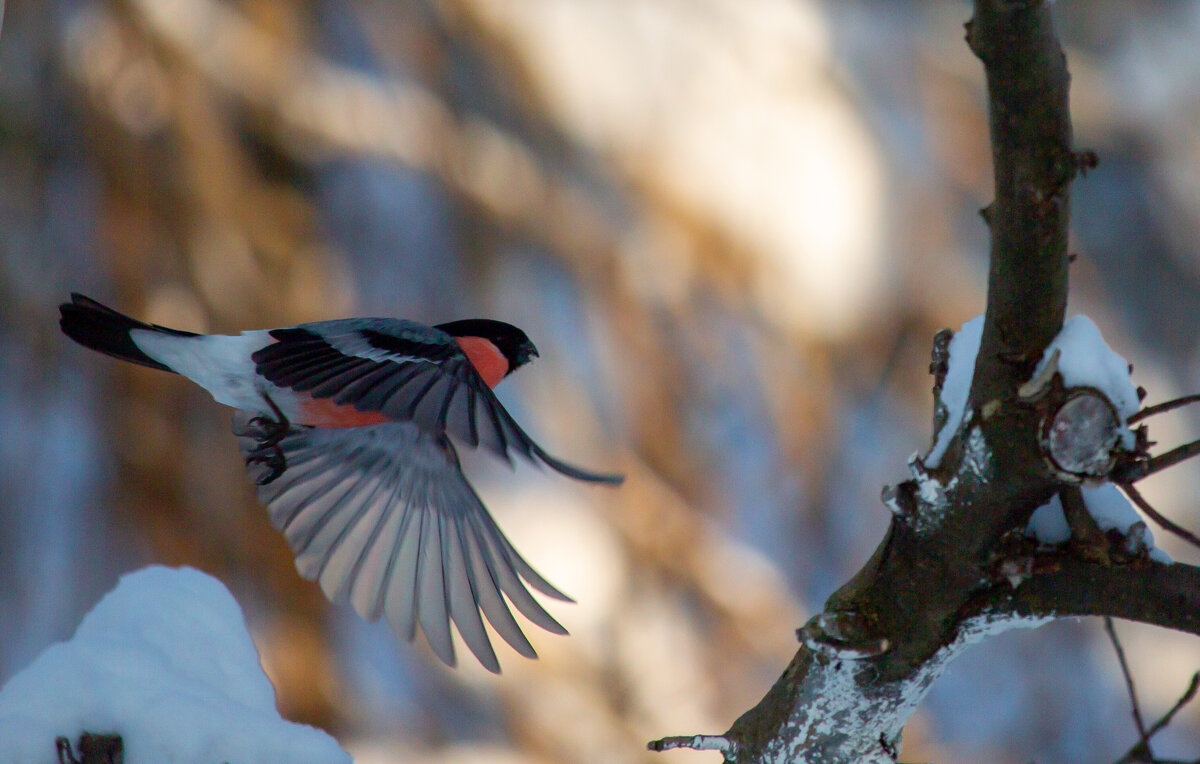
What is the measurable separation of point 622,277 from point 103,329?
2.18 m

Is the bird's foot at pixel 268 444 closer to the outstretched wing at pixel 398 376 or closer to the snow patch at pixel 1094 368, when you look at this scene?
the outstretched wing at pixel 398 376

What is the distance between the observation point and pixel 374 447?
142 cm

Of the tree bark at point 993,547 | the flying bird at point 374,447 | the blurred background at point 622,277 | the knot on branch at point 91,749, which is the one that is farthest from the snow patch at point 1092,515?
the blurred background at point 622,277

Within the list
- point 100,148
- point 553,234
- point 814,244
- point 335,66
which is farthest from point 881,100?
point 100,148

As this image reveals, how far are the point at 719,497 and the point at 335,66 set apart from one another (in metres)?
1.93

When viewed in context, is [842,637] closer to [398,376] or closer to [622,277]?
[398,376]

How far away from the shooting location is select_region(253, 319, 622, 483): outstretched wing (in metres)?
0.93

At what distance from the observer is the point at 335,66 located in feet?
10.6

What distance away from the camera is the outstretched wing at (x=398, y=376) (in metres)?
0.93

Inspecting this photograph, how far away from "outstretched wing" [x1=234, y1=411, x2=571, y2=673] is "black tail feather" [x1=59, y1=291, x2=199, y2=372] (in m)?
0.17

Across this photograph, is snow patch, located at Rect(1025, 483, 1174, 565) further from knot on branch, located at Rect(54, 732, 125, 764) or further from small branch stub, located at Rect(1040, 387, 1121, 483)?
knot on branch, located at Rect(54, 732, 125, 764)

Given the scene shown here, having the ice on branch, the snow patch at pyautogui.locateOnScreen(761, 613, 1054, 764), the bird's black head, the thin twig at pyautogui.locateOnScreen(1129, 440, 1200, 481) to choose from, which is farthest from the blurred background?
the thin twig at pyautogui.locateOnScreen(1129, 440, 1200, 481)

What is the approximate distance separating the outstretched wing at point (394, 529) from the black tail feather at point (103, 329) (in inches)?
6.7

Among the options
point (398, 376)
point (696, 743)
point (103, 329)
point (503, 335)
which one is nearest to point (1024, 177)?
point (696, 743)
